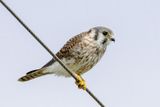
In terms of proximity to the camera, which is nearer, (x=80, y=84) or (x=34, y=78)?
(x=80, y=84)

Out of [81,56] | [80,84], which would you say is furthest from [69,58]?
[80,84]

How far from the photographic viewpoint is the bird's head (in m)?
13.4

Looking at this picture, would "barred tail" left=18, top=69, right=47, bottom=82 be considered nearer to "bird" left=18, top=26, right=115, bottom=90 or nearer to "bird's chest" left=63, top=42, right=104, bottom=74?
"bird" left=18, top=26, right=115, bottom=90

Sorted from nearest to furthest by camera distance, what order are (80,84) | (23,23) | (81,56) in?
(23,23)
(80,84)
(81,56)

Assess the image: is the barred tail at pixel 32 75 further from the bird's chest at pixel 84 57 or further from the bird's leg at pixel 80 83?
the bird's leg at pixel 80 83

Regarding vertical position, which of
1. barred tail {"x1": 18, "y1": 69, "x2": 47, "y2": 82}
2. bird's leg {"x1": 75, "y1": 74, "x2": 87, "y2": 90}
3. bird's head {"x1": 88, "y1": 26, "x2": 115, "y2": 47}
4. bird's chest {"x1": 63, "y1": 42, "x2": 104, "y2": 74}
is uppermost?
barred tail {"x1": 18, "y1": 69, "x2": 47, "y2": 82}

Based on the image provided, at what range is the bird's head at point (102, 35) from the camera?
13.4 metres

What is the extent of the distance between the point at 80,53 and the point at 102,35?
30.9 inches

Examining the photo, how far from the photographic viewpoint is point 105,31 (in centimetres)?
1373

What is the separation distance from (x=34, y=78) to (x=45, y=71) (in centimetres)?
26

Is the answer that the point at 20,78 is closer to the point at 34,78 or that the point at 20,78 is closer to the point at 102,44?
the point at 34,78

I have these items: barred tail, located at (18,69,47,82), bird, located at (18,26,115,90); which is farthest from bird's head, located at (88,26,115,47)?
barred tail, located at (18,69,47,82)

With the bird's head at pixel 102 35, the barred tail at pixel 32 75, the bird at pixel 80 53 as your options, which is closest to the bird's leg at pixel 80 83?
the bird at pixel 80 53

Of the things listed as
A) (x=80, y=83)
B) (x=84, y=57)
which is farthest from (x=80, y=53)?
(x=80, y=83)
